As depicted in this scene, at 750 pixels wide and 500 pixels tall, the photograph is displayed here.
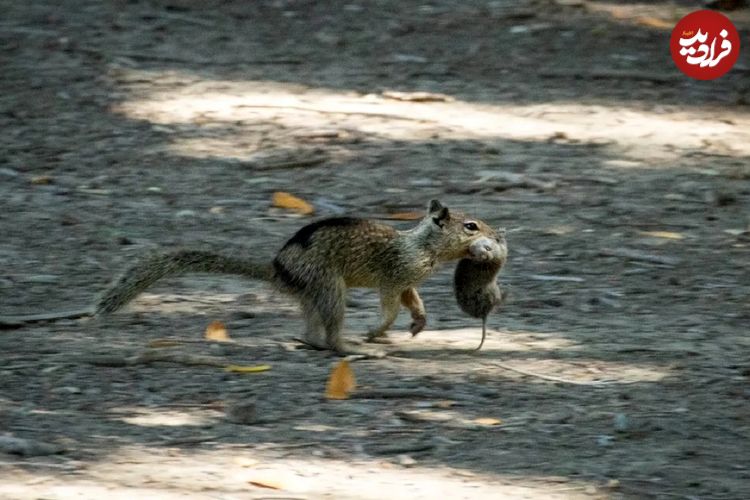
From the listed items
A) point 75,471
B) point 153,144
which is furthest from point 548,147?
point 75,471

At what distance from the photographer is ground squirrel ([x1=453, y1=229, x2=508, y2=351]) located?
632 cm

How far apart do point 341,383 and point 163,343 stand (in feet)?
3.15

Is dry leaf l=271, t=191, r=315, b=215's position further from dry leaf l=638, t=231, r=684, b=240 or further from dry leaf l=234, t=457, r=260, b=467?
dry leaf l=234, t=457, r=260, b=467

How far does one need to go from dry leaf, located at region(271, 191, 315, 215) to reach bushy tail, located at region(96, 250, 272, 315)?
7.72 ft

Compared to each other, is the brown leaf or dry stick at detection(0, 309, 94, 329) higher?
dry stick at detection(0, 309, 94, 329)

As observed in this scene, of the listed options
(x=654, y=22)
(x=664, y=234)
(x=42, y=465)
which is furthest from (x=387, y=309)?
(x=654, y=22)

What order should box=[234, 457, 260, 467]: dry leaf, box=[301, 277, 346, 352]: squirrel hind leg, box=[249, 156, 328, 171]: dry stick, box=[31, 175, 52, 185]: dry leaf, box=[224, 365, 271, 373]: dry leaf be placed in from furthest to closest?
box=[249, 156, 328, 171]: dry stick < box=[31, 175, 52, 185]: dry leaf < box=[301, 277, 346, 352]: squirrel hind leg < box=[224, 365, 271, 373]: dry leaf < box=[234, 457, 260, 467]: dry leaf

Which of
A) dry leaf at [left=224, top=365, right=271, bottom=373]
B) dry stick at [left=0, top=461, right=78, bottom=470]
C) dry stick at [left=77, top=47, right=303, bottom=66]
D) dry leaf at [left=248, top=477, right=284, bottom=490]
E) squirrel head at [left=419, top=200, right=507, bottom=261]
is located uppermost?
dry stick at [left=77, top=47, right=303, bottom=66]

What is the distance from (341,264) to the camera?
6184mm

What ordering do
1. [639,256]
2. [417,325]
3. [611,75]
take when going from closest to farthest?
[417,325] → [639,256] → [611,75]

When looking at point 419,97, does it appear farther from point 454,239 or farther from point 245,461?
point 245,461

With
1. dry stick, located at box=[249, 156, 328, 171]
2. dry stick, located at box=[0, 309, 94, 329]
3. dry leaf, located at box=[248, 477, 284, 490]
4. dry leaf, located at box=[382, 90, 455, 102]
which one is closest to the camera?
dry leaf, located at box=[248, 477, 284, 490]

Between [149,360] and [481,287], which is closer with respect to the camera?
[149,360]

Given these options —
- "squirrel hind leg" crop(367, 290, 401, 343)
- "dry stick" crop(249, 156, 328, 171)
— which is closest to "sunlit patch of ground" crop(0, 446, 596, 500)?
"squirrel hind leg" crop(367, 290, 401, 343)
